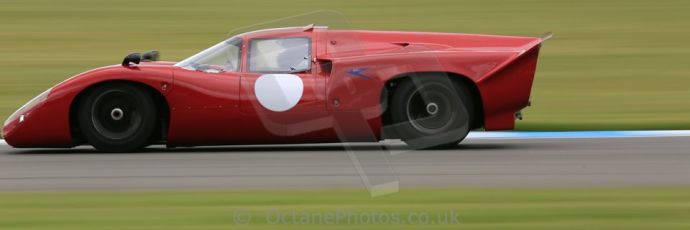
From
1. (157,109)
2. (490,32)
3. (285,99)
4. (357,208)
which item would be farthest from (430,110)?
(490,32)

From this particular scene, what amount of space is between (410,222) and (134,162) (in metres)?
3.59

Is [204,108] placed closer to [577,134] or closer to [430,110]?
[430,110]

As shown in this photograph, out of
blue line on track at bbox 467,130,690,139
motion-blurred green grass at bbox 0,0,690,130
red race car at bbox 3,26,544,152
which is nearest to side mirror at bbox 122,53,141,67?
red race car at bbox 3,26,544,152

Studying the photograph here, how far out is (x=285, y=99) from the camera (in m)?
9.38

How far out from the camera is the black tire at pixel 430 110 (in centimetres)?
957

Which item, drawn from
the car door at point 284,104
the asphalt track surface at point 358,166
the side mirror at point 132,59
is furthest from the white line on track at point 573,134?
the car door at point 284,104

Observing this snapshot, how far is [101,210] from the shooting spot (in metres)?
6.38

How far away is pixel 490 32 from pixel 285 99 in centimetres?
977

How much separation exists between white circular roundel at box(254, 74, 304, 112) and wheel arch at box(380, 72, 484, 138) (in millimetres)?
692

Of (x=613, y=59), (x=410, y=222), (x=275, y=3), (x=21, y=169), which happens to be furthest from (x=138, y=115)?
(x=275, y=3)

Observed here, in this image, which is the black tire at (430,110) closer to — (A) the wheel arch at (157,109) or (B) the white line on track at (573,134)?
(B) the white line on track at (573,134)

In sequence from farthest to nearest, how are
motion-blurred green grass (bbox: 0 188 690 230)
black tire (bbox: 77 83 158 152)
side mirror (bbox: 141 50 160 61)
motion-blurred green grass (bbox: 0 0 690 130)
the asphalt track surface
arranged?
motion-blurred green grass (bbox: 0 0 690 130), side mirror (bbox: 141 50 160 61), black tire (bbox: 77 83 158 152), the asphalt track surface, motion-blurred green grass (bbox: 0 188 690 230)

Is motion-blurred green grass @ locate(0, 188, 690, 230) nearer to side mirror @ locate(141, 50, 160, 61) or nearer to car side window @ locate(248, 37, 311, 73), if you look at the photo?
car side window @ locate(248, 37, 311, 73)

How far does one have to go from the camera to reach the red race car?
9.43 m
